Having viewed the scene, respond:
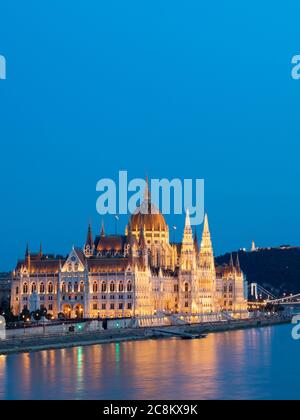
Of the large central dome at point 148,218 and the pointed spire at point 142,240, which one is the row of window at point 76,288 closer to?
the pointed spire at point 142,240

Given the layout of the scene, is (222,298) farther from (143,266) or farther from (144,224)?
(143,266)

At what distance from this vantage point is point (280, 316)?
119000 mm

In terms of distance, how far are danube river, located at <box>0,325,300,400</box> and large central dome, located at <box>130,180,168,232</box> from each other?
101 feet

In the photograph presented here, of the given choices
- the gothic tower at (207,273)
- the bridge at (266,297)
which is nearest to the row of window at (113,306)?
the gothic tower at (207,273)

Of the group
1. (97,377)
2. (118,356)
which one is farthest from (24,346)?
(97,377)

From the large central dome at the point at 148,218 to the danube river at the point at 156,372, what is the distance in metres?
30.8

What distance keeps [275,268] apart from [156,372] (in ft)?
459

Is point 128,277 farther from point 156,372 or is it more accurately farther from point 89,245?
point 156,372

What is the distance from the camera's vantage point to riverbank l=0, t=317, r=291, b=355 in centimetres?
6588

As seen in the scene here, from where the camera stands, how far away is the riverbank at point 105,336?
6588 cm

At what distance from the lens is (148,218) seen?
106 meters

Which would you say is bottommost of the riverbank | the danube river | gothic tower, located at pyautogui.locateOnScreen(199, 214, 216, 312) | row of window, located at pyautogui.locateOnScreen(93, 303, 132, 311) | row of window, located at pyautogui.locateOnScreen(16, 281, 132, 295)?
the danube river

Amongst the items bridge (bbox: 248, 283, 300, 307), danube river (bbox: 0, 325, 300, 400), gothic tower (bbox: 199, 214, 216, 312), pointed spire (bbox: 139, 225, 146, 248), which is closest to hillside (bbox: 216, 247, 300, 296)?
bridge (bbox: 248, 283, 300, 307)

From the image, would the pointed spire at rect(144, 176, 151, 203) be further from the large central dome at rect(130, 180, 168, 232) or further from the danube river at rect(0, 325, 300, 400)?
the danube river at rect(0, 325, 300, 400)
